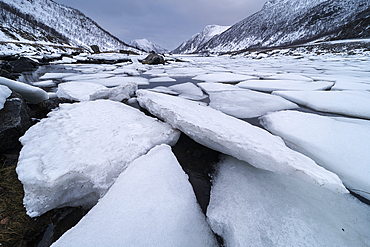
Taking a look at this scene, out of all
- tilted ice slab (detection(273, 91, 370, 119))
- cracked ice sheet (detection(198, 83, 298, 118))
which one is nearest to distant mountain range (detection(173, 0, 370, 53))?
tilted ice slab (detection(273, 91, 370, 119))

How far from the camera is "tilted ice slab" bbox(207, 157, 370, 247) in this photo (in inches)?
24.5

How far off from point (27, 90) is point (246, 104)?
8.42 ft

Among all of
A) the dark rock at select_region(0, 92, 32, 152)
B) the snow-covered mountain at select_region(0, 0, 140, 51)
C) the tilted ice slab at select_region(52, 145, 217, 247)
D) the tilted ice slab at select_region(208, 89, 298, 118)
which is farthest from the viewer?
the snow-covered mountain at select_region(0, 0, 140, 51)

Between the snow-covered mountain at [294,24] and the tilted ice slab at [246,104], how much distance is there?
49.1 metres

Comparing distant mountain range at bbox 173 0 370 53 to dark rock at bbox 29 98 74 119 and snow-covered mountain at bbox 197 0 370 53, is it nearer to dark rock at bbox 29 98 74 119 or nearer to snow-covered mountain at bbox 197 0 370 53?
snow-covered mountain at bbox 197 0 370 53

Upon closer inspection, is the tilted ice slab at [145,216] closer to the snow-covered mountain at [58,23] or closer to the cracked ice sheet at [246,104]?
the cracked ice sheet at [246,104]

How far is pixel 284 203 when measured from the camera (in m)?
0.76

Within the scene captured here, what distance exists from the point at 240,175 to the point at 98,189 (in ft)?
2.76

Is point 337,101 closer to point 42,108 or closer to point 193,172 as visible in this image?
point 193,172

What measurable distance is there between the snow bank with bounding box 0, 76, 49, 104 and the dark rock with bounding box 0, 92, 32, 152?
252 millimetres

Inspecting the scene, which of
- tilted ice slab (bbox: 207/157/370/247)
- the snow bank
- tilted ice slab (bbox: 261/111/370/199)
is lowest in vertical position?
tilted ice slab (bbox: 207/157/370/247)

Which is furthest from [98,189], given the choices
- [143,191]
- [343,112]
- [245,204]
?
[343,112]

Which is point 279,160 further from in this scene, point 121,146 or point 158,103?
point 158,103

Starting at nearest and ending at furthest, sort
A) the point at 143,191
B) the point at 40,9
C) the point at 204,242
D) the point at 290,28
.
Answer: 1. the point at 204,242
2. the point at 143,191
3. the point at 40,9
4. the point at 290,28
